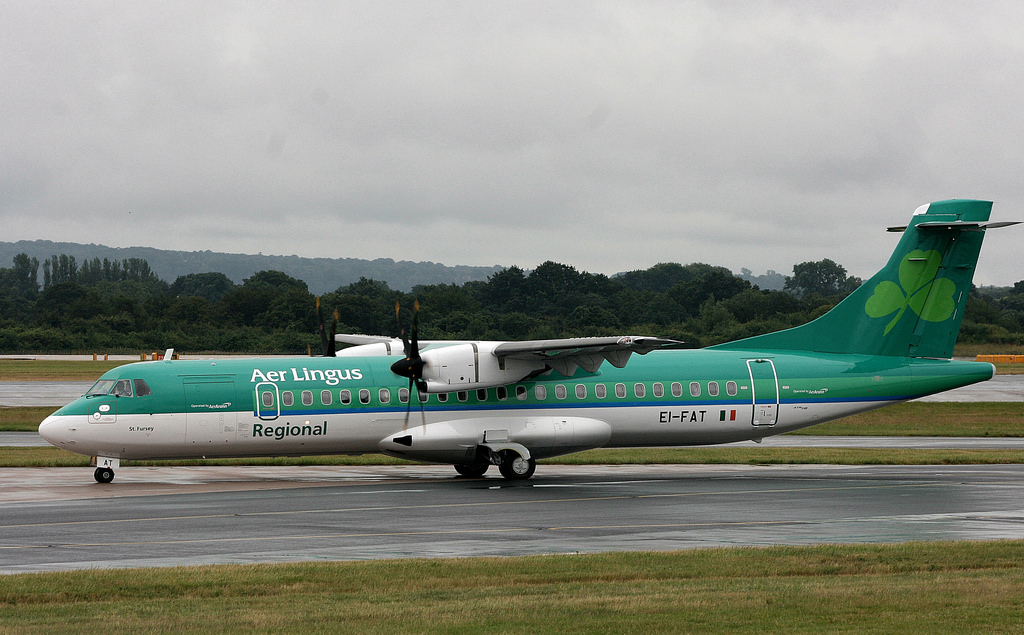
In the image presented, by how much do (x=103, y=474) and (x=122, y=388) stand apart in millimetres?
2199

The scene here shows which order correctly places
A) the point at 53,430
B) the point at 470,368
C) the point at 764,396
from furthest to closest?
the point at 764,396 < the point at 470,368 < the point at 53,430

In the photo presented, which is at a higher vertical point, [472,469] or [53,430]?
[53,430]

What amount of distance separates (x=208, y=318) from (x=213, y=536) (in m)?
84.0

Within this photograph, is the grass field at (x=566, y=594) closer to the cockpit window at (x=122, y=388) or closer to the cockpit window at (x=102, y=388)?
the cockpit window at (x=122, y=388)

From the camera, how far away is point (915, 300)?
3038 cm

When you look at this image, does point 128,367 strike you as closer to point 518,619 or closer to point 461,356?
point 461,356

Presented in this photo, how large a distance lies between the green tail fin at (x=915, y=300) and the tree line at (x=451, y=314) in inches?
1108

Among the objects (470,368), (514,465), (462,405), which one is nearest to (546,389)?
(514,465)

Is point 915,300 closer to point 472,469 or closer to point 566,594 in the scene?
point 472,469

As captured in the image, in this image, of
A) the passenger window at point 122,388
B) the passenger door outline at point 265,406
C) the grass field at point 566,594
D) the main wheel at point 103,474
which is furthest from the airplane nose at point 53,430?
the grass field at point 566,594

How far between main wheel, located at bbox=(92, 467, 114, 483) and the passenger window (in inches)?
77.9

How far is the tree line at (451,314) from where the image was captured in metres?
65.1

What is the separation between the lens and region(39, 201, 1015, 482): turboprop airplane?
25.6 meters

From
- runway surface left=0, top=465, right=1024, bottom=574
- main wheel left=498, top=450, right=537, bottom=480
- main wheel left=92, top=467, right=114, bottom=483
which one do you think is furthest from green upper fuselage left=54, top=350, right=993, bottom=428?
runway surface left=0, top=465, right=1024, bottom=574
